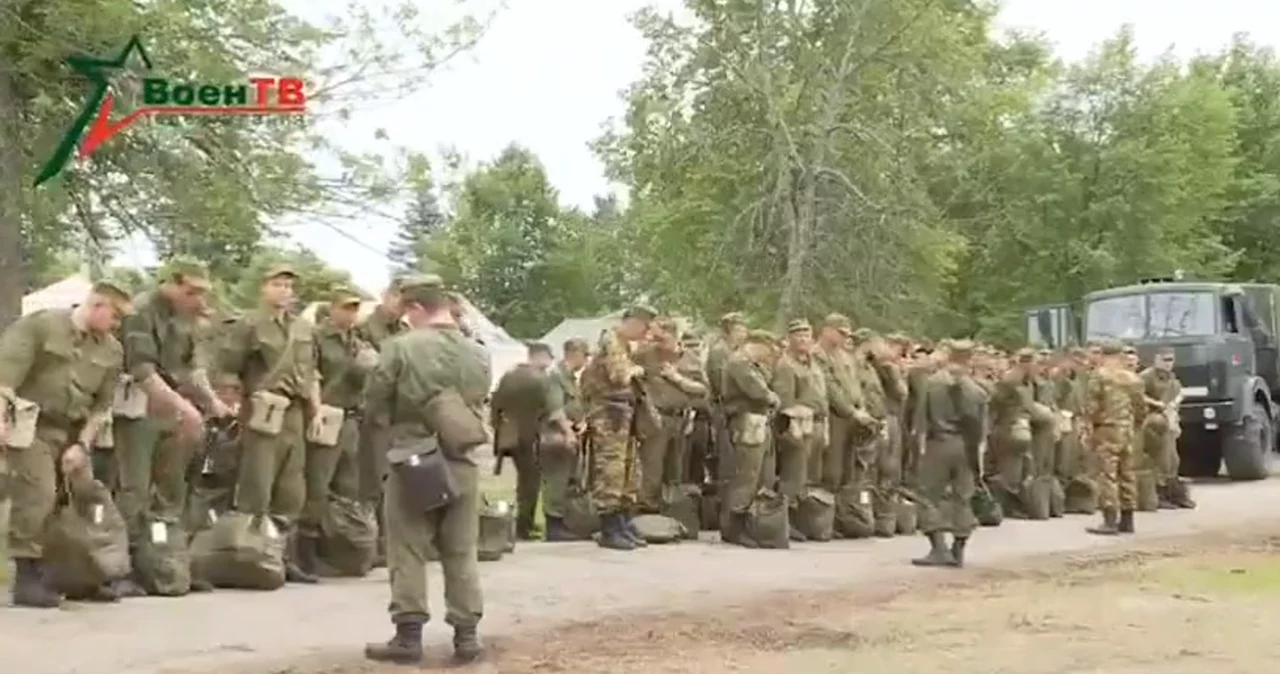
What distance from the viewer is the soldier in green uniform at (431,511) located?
364 inches

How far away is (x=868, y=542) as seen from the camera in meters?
16.4

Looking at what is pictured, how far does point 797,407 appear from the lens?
1567 centimetres

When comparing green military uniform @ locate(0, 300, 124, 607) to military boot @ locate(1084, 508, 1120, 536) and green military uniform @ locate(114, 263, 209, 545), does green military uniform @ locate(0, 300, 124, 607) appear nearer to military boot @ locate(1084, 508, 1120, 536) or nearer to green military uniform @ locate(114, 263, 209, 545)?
green military uniform @ locate(114, 263, 209, 545)

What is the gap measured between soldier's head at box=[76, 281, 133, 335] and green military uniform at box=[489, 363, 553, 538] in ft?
15.1

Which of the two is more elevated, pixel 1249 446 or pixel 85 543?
pixel 1249 446

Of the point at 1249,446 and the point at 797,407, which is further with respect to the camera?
Answer: the point at 1249,446

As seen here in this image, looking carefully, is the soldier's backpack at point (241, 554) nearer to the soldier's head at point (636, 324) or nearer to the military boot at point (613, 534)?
the military boot at point (613, 534)

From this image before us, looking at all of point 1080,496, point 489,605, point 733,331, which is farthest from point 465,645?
point 1080,496

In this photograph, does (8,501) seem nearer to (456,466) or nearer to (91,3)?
(456,466)

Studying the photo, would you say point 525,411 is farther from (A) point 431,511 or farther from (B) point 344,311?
(A) point 431,511

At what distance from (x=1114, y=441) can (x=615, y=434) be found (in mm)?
4974

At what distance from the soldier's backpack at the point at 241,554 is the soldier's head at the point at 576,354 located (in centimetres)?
449

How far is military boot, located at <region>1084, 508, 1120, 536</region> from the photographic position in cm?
1753

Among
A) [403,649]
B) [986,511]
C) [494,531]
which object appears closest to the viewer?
[403,649]
